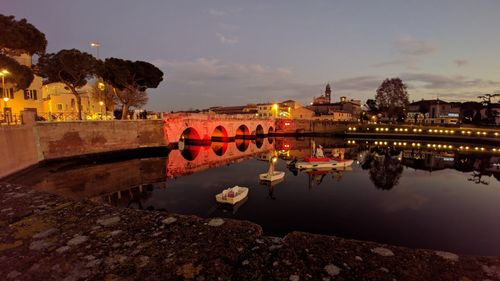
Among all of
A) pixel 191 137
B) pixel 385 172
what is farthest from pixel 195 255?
pixel 191 137

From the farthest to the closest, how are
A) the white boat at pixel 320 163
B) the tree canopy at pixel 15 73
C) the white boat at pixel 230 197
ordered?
the white boat at pixel 320 163 < the tree canopy at pixel 15 73 < the white boat at pixel 230 197

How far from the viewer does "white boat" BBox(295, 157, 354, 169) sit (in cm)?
3250

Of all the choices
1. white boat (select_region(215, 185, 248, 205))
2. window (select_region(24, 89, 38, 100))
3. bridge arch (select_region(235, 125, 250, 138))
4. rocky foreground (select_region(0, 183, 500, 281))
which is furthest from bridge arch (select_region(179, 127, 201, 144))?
rocky foreground (select_region(0, 183, 500, 281))

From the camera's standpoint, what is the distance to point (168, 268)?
4883mm

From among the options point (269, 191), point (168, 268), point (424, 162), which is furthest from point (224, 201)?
point (424, 162)

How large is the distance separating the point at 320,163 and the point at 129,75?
3689cm

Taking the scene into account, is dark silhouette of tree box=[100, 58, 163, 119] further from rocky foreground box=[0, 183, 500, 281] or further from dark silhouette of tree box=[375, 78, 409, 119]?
dark silhouette of tree box=[375, 78, 409, 119]

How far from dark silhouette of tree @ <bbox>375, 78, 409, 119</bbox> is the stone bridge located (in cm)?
4171

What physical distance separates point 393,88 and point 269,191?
270 feet

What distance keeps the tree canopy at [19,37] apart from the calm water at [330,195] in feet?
50.6

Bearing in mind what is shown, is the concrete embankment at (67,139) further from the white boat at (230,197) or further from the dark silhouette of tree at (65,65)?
the white boat at (230,197)

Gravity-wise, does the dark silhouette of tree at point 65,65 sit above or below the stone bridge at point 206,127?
above

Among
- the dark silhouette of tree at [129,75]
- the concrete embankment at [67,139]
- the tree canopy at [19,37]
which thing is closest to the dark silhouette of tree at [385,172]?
the concrete embankment at [67,139]

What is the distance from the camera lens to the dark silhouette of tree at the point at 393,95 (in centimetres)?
8788
